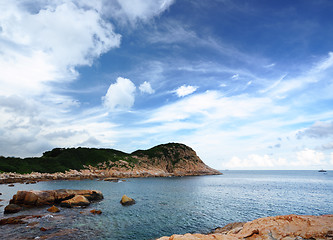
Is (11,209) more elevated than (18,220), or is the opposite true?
(11,209)

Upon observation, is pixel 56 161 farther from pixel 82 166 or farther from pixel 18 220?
pixel 18 220

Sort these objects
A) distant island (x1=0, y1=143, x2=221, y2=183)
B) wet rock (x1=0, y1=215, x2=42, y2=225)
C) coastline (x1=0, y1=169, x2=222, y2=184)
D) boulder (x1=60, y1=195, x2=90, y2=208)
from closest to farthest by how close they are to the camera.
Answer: wet rock (x1=0, y1=215, x2=42, y2=225)
boulder (x1=60, y1=195, x2=90, y2=208)
coastline (x1=0, y1=169, x2=222, y2=184)
distant island (x1=0, y1=143, x2=221, y2=183)

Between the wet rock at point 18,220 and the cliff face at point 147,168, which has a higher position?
the cliff face at point 147,168

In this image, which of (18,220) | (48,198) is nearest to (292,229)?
(18,220)

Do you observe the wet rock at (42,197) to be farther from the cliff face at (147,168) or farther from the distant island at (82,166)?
the cliff face at (147,168)

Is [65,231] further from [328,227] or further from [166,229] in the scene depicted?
[328,227]

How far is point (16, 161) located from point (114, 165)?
6312 cm

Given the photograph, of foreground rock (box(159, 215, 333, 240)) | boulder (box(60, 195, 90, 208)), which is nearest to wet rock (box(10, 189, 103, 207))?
boulder (box(60, 195, 90, 208))

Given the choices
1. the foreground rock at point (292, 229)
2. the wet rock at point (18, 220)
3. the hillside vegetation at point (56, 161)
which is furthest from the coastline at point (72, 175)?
the foreground rock at point (292, 229)

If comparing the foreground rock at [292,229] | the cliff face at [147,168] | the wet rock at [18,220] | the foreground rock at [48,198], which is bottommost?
the wet rock at [18,220]

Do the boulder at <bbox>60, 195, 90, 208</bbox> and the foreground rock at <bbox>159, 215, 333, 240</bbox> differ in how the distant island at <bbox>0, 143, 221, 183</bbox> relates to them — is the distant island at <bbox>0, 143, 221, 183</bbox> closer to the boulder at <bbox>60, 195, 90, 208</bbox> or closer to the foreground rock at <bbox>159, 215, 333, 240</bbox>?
the boulder at <bbox>60, 195, 90, 208</bbox>

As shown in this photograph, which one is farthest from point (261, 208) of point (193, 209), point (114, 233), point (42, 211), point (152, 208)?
point (42, 211)

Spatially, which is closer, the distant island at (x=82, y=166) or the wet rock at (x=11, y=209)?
the wet rock at (x=11, y=209)

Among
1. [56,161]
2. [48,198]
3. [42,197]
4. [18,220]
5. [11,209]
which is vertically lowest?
[18,220]
